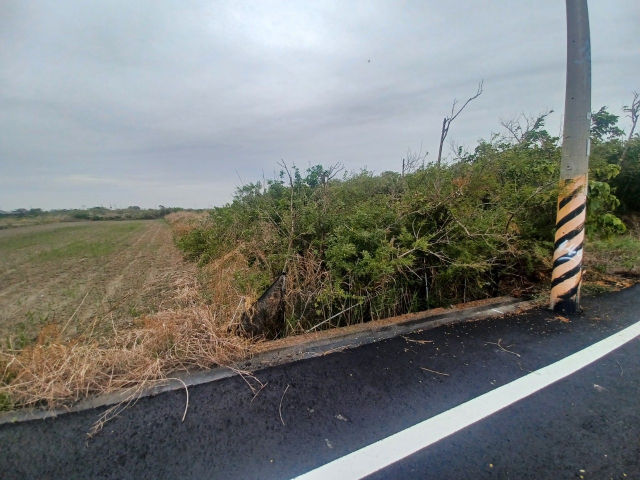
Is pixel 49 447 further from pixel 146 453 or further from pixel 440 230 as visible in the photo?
pixel 440 230

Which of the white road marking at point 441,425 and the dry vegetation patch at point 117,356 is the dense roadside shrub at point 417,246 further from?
the white road marking at point 441,425

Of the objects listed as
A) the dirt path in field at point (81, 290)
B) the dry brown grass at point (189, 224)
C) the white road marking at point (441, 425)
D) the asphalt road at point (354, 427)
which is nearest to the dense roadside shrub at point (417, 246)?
the asphalt road at point (354, 427)

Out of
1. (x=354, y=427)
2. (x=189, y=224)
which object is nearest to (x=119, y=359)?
(x=354, y=427)

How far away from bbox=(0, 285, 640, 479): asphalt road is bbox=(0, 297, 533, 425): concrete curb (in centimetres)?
8

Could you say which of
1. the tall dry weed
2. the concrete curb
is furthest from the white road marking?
the tall dry weed

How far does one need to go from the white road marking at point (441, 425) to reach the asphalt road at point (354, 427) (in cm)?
4

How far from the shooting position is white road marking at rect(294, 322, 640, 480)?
51.8 inches

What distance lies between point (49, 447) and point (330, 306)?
2.47 m

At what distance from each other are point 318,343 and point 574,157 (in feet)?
11.8

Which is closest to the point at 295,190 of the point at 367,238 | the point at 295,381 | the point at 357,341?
the point at 367,238

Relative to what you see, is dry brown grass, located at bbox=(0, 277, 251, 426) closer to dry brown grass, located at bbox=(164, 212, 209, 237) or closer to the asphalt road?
the asphalt road

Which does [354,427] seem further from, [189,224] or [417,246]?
[189,224]

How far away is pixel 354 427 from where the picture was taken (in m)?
1.57

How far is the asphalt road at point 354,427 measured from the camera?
1323 millimetres
